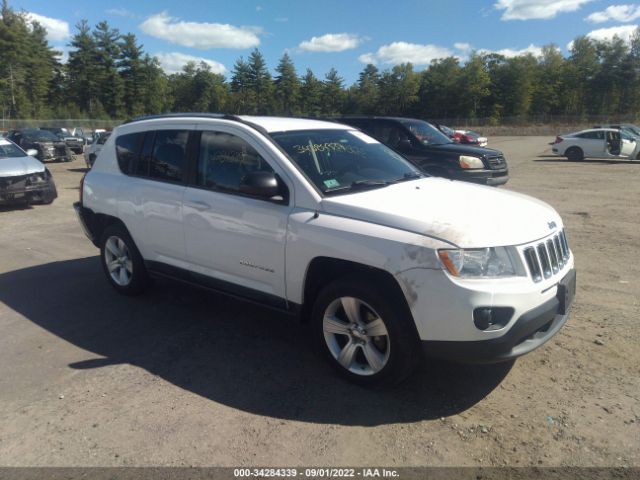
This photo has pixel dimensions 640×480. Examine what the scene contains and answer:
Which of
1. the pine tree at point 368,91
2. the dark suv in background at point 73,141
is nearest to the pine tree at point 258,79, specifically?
the pine tree at point 368,91

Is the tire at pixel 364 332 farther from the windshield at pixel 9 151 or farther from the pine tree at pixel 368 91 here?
the pine tree at pixel 368 91

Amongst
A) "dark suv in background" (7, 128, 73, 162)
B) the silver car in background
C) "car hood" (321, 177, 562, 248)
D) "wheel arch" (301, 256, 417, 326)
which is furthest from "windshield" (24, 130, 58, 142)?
"car hood" (321, 177, 562, 248)

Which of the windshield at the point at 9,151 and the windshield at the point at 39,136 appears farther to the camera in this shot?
the windshield at the point at 39,136

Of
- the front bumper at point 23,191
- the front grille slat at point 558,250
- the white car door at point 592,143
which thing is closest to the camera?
the front grille slat at point 558,250

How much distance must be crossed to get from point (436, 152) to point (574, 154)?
16829 mm

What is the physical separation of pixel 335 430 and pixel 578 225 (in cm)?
750

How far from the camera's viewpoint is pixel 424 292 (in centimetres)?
311

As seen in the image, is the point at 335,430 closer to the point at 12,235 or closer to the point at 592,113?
the point at 12,235

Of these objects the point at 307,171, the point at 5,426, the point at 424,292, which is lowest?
the point at 5,426

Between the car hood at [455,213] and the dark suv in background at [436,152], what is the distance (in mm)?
5862

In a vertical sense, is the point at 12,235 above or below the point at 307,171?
below

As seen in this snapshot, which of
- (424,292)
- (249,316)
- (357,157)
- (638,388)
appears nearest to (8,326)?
(249,316)

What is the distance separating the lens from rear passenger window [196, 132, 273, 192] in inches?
164

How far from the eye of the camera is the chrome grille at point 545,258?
10.6 ft
